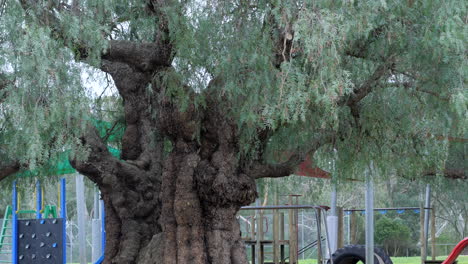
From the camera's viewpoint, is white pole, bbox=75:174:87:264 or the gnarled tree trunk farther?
white pole, bbox=75:174:87:264

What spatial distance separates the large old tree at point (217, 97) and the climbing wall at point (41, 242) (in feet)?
10.3

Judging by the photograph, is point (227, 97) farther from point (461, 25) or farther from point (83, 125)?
point (461, 25)

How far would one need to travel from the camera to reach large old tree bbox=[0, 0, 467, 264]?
685 centimetres

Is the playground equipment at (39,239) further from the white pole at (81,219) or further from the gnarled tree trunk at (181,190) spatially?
the gnarled tree trunk at (181,190)

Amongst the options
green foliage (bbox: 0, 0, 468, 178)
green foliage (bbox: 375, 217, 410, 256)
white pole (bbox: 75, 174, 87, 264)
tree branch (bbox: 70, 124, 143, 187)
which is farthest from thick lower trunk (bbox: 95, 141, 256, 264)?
green foliage (bbox: 375, 217, 410, 256)

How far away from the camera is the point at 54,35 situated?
23.8ft

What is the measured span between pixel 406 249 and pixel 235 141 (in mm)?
27205

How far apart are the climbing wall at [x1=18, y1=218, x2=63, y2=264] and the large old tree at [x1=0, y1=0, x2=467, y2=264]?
3.14 meters

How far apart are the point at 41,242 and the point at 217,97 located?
239 inches

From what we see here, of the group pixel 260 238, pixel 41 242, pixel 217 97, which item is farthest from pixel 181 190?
pixel 260 238

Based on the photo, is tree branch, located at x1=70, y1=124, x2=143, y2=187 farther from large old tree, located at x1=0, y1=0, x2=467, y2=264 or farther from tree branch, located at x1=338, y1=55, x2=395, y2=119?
tree branch, located at x1=338, y1=55, x2=395, y2=119

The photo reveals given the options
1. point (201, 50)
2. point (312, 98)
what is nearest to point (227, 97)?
point (201, 50)

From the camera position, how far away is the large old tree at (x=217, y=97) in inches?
270

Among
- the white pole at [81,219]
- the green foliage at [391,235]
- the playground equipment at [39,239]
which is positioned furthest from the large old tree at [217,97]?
the green foliage at [391,235]
